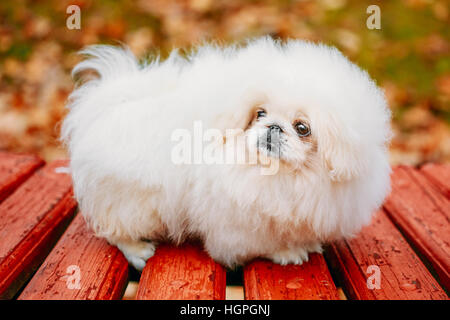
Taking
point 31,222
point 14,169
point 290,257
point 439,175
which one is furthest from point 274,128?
point 14,169

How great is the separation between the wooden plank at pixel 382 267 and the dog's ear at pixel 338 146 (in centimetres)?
29

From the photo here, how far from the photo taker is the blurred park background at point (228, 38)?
2.98m

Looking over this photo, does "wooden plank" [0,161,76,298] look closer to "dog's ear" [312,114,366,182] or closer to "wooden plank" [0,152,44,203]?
"wooden plank" [0,152,44,203]

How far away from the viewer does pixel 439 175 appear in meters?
1.97

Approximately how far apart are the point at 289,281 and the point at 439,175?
103 cm

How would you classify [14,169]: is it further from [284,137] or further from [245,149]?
[284,137]

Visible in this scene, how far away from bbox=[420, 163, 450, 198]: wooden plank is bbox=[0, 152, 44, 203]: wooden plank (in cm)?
164

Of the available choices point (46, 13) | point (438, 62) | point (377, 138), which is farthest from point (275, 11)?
point (377, 138)

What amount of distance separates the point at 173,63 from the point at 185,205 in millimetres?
483

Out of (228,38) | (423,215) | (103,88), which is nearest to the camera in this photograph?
(103,88)

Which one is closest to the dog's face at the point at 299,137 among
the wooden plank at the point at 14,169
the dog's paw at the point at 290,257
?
the dog's paw at the point at 290,257

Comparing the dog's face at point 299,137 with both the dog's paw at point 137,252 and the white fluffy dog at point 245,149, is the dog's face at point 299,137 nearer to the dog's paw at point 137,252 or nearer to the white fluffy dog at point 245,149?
the white fluffy dog at point 245,149

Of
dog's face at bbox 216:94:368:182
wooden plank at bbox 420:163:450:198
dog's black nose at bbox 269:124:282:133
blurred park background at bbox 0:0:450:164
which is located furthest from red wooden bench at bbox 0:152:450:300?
blurred park background at bbox 0:0:450:164

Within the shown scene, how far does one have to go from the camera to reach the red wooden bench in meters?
1.23
